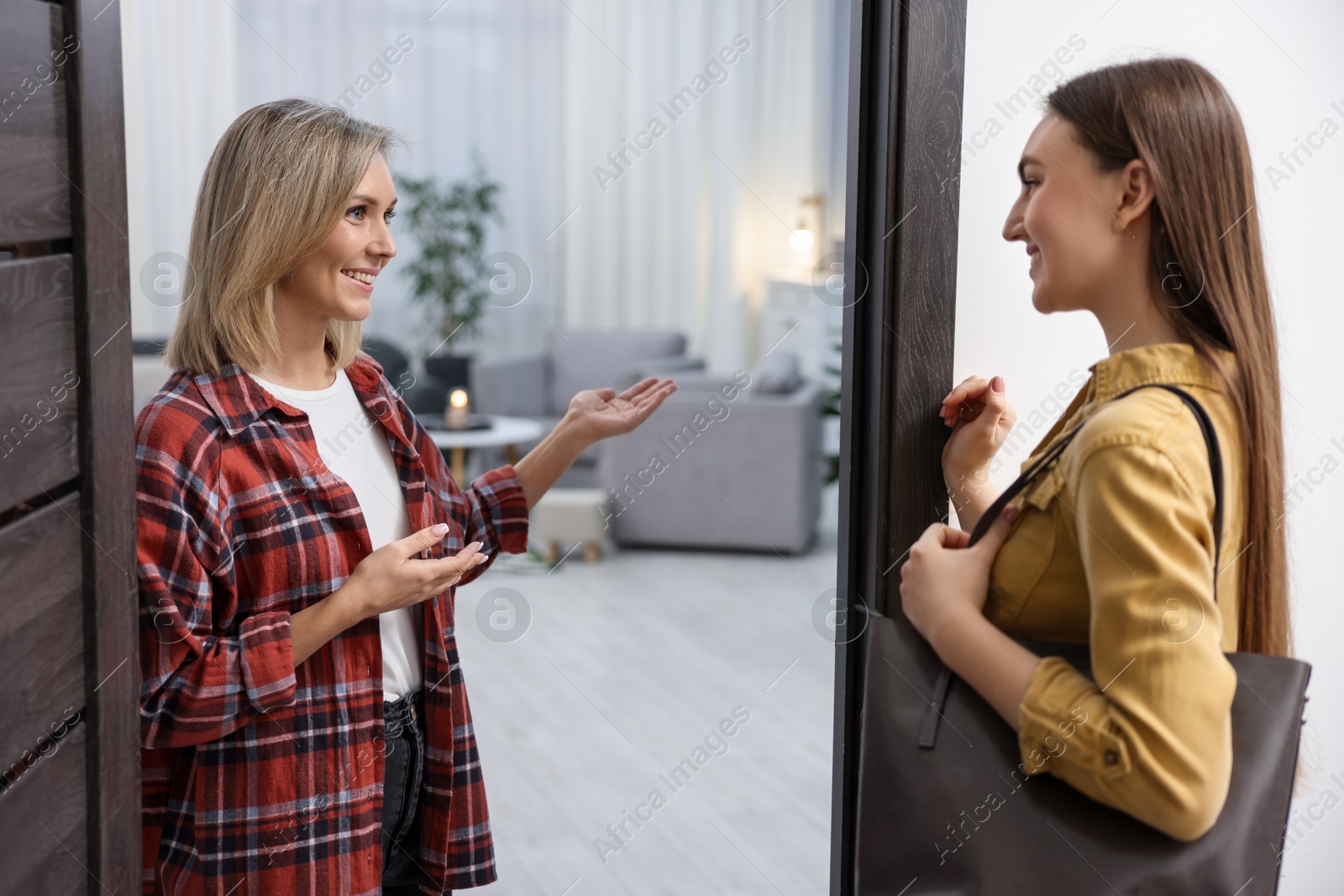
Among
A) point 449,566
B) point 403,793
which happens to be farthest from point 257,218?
point 403,793

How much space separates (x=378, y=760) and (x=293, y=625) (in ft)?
0.67

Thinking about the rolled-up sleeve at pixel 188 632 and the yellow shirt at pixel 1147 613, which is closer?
the yellow shirt at pixel 1147 613

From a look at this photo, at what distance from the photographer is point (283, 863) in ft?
4.12

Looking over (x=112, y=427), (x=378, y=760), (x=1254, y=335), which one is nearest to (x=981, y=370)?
(x=1254, y=335)

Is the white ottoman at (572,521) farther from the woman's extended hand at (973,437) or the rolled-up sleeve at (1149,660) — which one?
the rolled-up sleeve at (1149,660)

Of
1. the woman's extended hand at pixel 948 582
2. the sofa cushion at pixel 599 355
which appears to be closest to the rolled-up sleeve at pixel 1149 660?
the woman's extended hand at pixel 948 582

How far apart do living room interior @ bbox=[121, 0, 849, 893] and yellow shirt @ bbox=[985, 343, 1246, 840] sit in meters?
3.13

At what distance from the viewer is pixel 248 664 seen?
46.3 inches

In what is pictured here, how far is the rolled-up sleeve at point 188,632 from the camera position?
1.14 meters

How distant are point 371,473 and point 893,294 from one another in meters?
0.65

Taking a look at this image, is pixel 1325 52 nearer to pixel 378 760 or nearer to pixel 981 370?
pixel 981 370

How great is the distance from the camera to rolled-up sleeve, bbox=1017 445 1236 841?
0.86m

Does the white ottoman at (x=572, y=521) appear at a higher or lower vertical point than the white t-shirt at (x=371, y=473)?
lower

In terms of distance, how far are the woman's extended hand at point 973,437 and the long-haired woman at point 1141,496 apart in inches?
10.1
